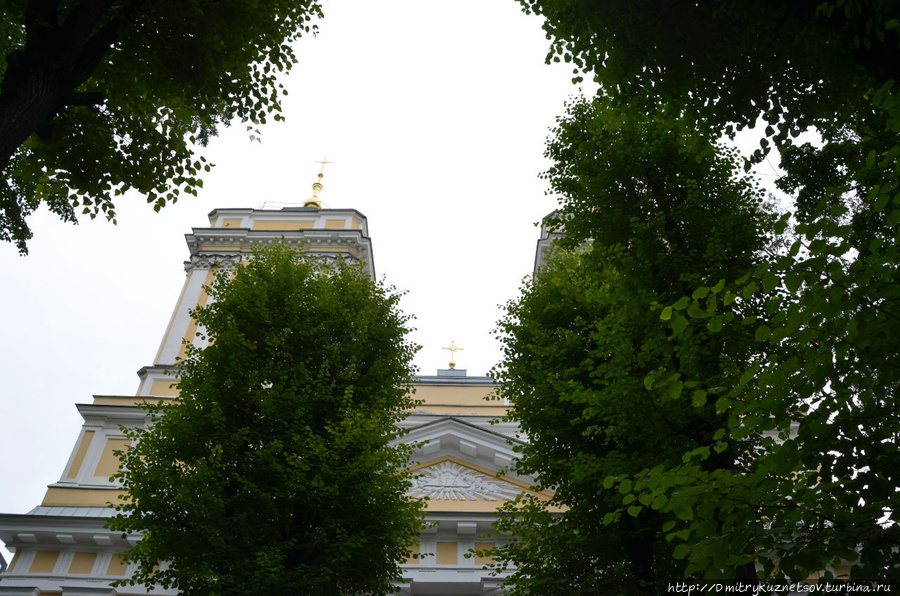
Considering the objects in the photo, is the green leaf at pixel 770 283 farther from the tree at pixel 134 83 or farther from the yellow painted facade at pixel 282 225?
the yellow painted facade at pixel 282 225

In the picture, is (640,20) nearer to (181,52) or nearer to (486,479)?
(181,52)

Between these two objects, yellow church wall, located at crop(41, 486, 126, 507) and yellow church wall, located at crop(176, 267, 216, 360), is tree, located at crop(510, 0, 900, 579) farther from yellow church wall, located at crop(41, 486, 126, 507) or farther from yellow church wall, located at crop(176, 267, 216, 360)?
yellow church wall, located at crop(176, 267, 216, 360)

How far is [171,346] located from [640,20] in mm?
18054

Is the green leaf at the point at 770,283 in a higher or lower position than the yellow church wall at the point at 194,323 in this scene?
lower

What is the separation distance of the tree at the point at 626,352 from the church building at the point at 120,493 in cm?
204

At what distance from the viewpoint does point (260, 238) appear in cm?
2453

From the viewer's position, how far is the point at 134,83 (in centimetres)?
820

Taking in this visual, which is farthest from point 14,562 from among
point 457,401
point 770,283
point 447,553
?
point 770,283

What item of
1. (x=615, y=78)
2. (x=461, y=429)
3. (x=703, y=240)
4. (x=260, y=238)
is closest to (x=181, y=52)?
(x=615, y=78)

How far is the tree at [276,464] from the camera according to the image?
33.0 feet

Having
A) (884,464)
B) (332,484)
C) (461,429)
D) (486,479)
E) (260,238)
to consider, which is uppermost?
(260,238)

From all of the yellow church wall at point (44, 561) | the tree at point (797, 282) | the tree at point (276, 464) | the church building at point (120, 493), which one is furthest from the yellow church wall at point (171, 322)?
the tree at point (797, 282)

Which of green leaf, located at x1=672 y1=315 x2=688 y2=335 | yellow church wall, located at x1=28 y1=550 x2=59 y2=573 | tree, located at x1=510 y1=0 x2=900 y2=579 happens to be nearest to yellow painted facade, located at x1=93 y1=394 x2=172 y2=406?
yellow church wall, located at x1=28 y1=550 x2=59 y2=573

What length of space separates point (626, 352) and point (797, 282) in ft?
14.5
